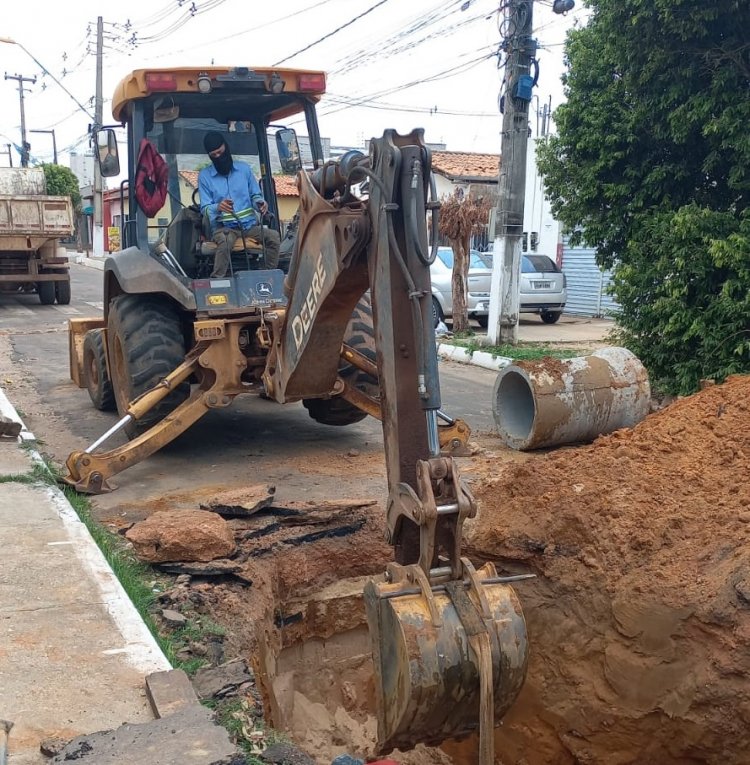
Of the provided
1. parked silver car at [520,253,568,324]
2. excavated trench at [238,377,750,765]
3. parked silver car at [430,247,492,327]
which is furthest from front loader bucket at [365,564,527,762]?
parked silver car at [520,253,568,324]

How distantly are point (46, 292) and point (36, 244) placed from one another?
1.32 m

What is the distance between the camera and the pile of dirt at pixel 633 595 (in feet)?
13.6

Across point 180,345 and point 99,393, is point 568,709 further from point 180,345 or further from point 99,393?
point 99,393

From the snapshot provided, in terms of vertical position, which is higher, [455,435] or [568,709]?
[455,435]

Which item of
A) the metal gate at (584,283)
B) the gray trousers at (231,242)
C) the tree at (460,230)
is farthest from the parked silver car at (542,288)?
the gray trousers at (231,242)

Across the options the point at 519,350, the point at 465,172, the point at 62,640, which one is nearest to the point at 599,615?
the point at 62,640

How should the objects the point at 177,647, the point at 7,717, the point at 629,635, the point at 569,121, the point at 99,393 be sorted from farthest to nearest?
the point at 569,121 → the point at 99,393 → the point at 629,635 → the point at 177,647 → the point at 7,717

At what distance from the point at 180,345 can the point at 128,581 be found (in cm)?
271

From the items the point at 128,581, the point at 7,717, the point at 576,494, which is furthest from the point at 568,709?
the point at 7,717

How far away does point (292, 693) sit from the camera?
16.2 feet

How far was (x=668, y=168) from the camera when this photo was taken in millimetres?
9375

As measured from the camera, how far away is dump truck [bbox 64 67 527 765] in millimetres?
3006

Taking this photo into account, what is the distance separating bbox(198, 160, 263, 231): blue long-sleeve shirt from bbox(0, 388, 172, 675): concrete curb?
2.43 metres

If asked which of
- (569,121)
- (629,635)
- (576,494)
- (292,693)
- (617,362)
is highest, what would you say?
(569,121)
